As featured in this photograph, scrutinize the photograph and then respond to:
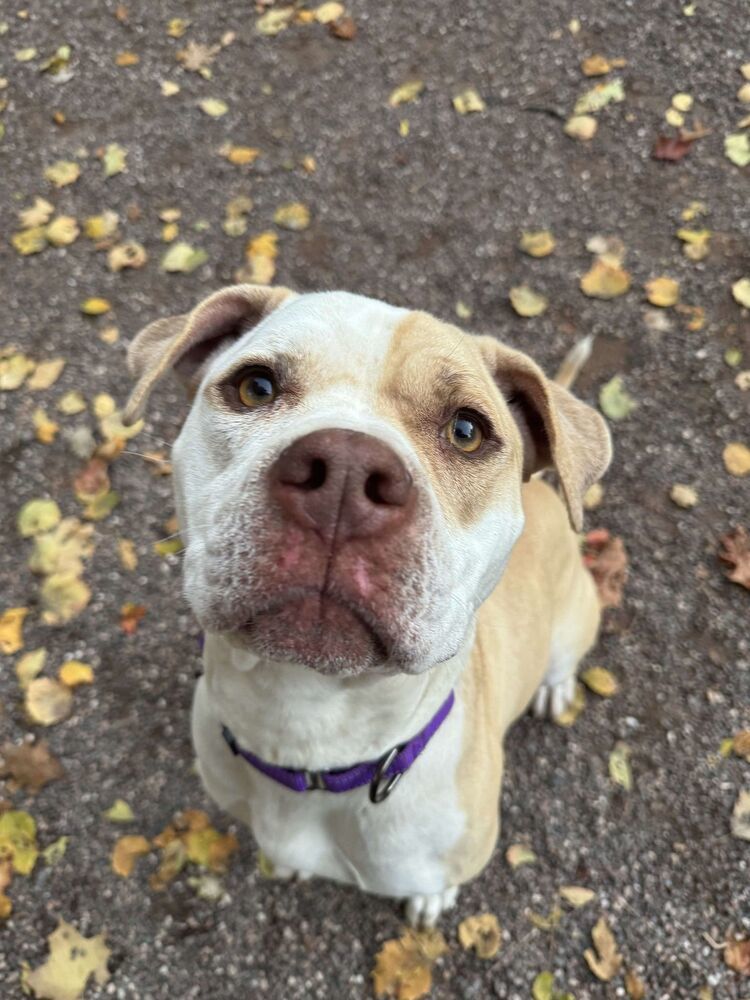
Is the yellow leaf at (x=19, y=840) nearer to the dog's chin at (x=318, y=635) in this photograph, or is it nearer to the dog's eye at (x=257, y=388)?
the dog's chin at (x=318, y=635)

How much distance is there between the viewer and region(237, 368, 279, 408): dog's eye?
2.03 m

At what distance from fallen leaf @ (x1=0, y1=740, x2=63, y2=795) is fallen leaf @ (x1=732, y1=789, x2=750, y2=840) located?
3.07 metres

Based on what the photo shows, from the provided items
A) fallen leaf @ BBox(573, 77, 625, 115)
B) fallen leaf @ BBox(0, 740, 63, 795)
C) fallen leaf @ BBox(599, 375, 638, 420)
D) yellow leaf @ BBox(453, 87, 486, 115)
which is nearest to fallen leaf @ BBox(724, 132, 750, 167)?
fallen leaf @ BBox(573, 77, 625, 115)

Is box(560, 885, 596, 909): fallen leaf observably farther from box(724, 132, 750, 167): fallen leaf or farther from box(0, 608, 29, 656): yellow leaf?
box(724, 132, 750, 167): fallen leaf

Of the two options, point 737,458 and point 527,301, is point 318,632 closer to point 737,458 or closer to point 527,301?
point 737,458

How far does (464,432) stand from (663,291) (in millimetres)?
3387

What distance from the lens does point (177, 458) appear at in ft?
6.81

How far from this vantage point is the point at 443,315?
16.1 ft

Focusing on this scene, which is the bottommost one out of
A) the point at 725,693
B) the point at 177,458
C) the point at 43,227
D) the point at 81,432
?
the point at 725,693

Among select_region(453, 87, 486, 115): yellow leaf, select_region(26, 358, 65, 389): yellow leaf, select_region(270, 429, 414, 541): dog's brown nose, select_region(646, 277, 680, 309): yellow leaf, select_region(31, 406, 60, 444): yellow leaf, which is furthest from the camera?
select_region(453, 87, 486, 115): yellow leaf

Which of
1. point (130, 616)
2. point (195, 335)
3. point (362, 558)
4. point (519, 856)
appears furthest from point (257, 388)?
point (519, 856)

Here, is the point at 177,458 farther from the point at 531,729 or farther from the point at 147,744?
the point at 531,729

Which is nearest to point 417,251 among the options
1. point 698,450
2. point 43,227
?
point 698,450

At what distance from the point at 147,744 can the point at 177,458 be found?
7.08 feet
